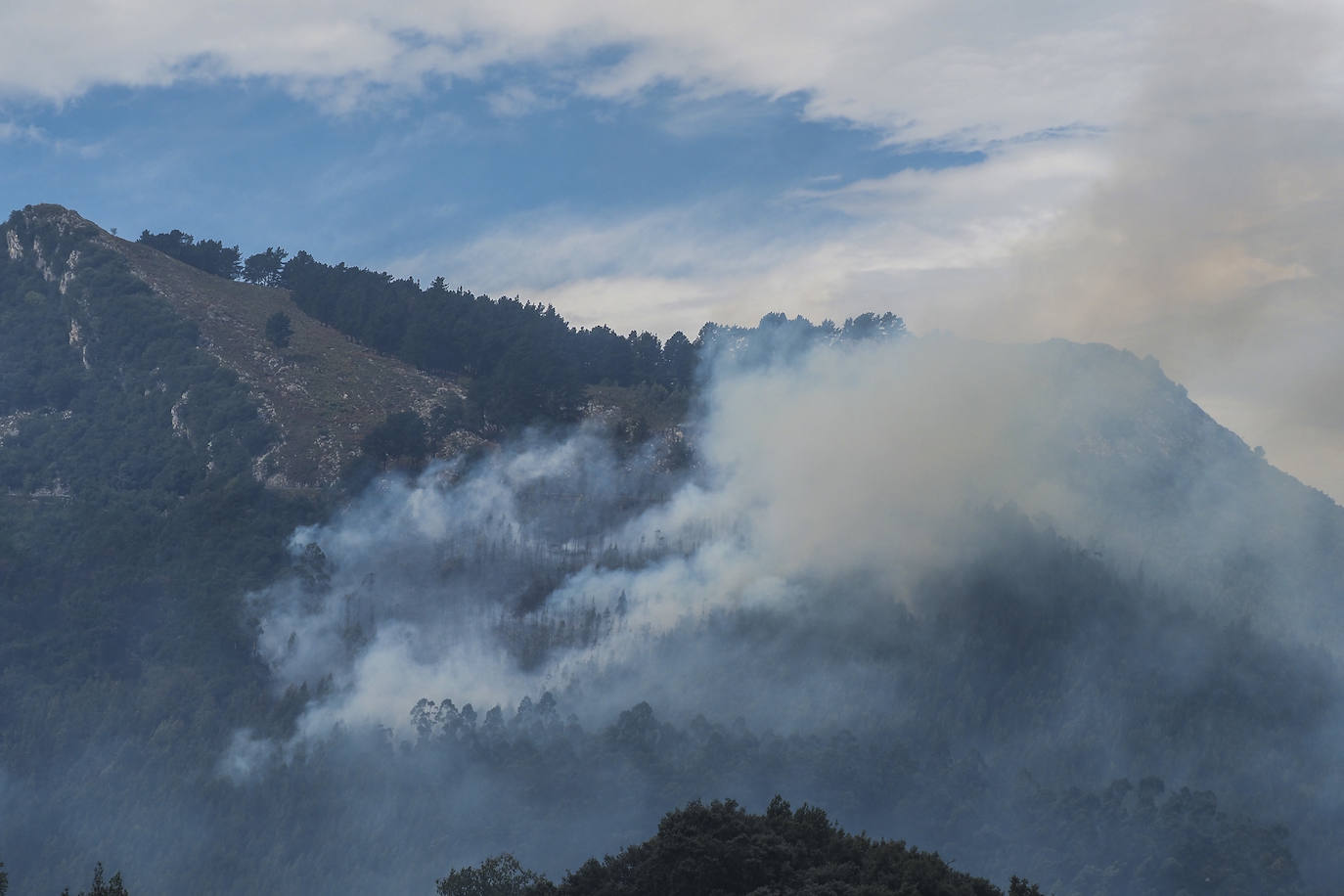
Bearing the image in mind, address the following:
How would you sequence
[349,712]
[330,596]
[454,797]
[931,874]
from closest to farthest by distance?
[931,874] → [454,797] → [349,712] → [330,596]

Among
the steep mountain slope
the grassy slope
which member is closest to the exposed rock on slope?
the steep mountain slope

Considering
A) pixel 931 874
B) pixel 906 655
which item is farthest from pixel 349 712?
pixel 931 874

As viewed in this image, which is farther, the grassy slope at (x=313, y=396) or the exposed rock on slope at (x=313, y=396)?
the grassy slope at (x=313, y=396)

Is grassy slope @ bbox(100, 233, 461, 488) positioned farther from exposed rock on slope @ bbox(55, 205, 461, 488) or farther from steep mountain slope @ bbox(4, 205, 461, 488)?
exposed rock on slope @ bbox(55, 205, 461, 488)

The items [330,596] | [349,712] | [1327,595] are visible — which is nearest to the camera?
[349,712]

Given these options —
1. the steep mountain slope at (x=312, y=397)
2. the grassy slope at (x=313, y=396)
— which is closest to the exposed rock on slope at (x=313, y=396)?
the steep mountain slope at (x=312, y=397)

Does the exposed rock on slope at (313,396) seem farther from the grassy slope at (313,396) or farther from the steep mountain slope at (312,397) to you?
the grassy slope at (313,396)

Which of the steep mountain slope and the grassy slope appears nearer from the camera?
the steep mountain slope

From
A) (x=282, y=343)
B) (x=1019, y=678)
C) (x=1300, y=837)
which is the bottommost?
(x=1300, y=837)

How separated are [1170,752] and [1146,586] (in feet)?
100

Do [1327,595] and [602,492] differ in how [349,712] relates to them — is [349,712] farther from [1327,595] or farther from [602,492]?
[1327,595]

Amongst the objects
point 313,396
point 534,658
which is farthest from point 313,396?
point 534,658

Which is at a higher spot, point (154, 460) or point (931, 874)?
point (154, 460)

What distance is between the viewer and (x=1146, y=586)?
182000mm
